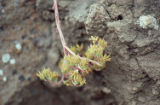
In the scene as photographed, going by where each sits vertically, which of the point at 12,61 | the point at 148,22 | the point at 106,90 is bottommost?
the point at 106,90

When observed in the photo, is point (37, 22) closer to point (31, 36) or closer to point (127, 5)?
point (31, 36)

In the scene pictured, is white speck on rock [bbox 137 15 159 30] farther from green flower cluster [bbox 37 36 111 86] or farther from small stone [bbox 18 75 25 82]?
small stone [bbox 18 75 25 82]

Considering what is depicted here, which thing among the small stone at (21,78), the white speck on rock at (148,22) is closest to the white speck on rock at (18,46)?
the small stone at (21,78)

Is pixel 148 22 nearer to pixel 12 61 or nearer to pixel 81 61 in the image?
pixel 81 61

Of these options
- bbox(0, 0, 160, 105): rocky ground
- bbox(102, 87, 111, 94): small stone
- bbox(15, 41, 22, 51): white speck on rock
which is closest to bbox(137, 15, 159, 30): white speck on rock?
bbox(0, 0, 160, 105): rocky ground

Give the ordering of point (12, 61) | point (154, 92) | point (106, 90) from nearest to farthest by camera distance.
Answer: point (154, 92) → point (106, 90) → point (12, 61)

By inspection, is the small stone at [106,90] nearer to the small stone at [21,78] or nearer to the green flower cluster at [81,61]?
the green flower cluster at [81,61]

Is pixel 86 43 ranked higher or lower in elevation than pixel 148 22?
lower

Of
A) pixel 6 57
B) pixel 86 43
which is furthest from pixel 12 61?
pixel 86 43
